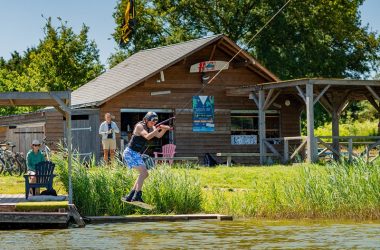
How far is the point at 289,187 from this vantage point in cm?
1861

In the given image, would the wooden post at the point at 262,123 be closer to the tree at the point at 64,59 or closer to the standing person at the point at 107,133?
the standing person at the point at 107,133

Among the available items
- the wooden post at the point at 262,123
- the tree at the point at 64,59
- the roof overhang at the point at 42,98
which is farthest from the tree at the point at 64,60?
the roof overhang at the point at 42,98

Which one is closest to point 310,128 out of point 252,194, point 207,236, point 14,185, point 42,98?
point 252,194

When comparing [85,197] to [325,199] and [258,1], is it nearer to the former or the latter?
[325,199]

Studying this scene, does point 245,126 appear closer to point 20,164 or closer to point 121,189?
point 20,164

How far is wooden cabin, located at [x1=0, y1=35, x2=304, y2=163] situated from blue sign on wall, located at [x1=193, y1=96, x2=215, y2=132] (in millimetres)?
35

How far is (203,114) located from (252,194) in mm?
13797

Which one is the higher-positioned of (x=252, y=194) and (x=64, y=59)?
(x=64, y=59)

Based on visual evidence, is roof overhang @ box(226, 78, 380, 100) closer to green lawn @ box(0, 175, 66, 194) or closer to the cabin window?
the cabin window

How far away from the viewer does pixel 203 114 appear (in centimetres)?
3303

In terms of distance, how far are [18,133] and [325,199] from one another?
20.3 metres

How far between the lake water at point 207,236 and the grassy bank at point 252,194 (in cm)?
62

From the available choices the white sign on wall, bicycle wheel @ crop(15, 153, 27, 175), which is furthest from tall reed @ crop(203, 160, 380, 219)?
the white sign on wall

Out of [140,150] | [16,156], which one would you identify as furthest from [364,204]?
[16,156]
